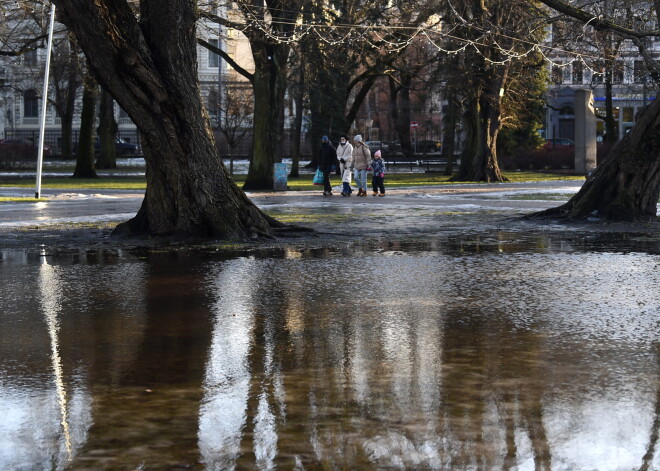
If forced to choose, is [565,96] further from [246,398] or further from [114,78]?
[246,398]

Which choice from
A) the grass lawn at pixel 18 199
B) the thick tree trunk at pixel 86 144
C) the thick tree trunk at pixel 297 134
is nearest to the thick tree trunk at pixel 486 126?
the thick tree trunk at pixel 297 134

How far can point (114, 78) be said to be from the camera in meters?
15.2

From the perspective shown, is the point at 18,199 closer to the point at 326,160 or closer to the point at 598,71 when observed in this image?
the point at 326,160

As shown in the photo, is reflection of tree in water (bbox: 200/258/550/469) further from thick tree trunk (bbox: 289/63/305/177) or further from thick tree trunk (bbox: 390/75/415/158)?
thick tree trunk (bbox: 390/75/415/158)

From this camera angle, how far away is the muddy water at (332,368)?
493cm

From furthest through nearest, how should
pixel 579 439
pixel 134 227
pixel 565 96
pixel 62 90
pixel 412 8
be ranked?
pixel 565 96, pixel 62 90, pixel 412 8, pixel 134 227, pixel 579 439

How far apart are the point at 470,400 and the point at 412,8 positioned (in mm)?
32304

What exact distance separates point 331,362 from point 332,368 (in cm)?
18

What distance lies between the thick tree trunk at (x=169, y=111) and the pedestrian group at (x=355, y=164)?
13.0 meters

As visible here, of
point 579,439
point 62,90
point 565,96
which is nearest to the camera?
point 579,439

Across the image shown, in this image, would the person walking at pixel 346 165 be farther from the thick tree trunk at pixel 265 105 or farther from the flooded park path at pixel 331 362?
the flooded park path at pixel 331 362

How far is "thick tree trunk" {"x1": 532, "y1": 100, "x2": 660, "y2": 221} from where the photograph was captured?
18484 millimetres

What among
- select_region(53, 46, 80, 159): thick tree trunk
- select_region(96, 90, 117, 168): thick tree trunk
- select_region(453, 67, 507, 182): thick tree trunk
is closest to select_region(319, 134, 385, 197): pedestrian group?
select_region(453, 67, 507, 182): thick tree trunk

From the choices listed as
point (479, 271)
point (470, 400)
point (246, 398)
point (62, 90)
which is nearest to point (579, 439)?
point (470, 400)
